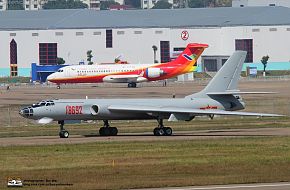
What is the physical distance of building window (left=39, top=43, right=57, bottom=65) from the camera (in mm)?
166375

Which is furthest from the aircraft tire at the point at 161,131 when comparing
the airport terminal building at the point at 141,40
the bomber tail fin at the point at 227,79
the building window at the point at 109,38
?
the building window at the point at 109,38

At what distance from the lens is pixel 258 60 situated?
164 meters

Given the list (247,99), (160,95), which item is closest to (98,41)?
(160,95)

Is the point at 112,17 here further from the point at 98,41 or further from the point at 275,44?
the point at 275,44

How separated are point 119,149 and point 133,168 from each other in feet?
23.5

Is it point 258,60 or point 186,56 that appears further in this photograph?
point 258,60

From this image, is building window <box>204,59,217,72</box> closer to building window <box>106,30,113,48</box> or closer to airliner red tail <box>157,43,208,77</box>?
building window <box>106,30,113,48</box>

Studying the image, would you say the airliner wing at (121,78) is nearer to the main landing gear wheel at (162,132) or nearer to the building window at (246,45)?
the building window at (246,45)

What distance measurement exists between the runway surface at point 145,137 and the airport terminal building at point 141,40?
349 ft

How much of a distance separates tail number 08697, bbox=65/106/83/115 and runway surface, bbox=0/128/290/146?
1.21 metres

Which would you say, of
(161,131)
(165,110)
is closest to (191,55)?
(161,131)

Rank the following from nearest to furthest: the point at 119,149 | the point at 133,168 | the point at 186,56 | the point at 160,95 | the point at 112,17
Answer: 1. the point at 133,168
2. the point at 119,149
3. the point at 160,95
4. the point at 186,56
5. the point at 112,17

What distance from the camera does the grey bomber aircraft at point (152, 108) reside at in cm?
5406

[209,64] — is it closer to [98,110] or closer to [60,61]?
[60,61]
